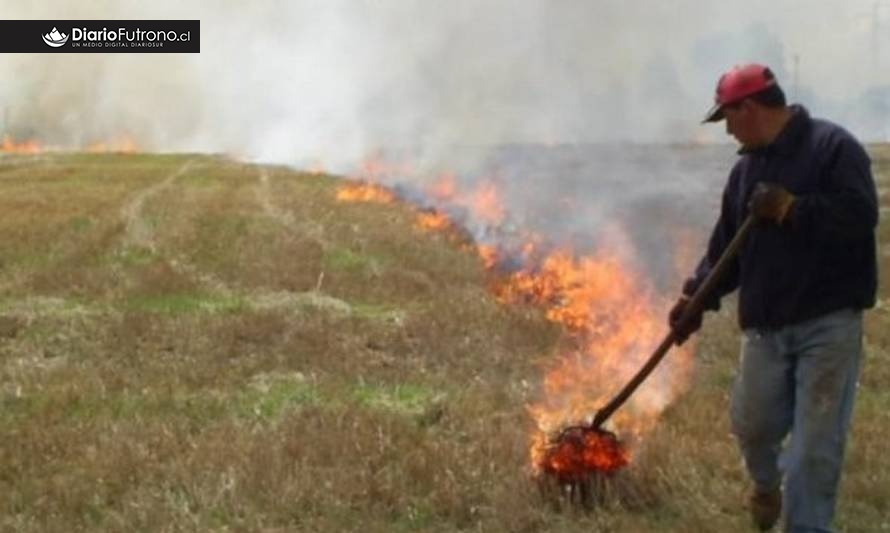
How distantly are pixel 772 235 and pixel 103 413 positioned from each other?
14.3 ft

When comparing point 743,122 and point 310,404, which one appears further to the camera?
point 310,404

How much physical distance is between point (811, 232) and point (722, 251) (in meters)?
0.74

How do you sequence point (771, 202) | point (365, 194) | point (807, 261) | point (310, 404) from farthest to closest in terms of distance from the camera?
1. point (365, 194)
2. point (310, 404)
3. point (807, 261)
4. point (771, 202)

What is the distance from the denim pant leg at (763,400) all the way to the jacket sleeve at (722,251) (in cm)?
27

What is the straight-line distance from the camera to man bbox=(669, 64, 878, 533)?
4512mm

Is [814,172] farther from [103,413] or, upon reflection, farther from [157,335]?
[157,335]

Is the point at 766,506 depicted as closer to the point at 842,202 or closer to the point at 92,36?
the point at 842,202

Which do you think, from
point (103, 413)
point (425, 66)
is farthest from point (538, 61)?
point (103, 413)

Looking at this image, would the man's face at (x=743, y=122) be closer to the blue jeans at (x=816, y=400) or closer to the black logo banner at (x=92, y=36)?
the blue jeans at (x=816, y=400)

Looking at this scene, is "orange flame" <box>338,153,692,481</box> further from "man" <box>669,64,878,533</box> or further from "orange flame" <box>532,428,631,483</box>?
"man" <box>669,64,878,533</box>

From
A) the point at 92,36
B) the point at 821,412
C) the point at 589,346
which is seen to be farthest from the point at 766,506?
the point at 92,36

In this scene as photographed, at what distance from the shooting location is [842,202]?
14.6ft

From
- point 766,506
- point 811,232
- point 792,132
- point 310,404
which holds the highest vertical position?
point 792,132

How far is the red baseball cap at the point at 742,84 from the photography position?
15.3 ft
